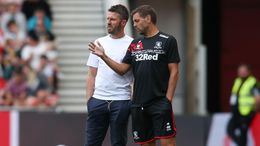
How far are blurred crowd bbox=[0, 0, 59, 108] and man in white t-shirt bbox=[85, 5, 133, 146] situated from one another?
22.3ft

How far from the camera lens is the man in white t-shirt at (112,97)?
31.5ft

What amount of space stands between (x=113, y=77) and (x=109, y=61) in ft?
1.19

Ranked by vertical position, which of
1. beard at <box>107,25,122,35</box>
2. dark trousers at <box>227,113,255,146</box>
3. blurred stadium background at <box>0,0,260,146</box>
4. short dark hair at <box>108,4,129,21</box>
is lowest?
dark trousers at <box>227,113,255,146</box>

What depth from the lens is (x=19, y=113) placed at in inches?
601

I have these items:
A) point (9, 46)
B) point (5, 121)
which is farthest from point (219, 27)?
point (5, 121)

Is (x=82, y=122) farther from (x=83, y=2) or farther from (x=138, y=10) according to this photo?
(x=138, y=10)

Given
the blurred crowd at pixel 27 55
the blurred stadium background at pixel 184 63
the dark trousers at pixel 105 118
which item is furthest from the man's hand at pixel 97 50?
the blurred crowd at pixel 27 55

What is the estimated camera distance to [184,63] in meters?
20.6

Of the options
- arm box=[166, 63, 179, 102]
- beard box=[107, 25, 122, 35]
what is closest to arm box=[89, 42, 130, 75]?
beard box=[107, 25, 122, 35]

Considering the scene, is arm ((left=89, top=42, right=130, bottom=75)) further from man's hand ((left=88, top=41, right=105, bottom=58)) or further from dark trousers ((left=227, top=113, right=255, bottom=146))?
dark trousers ((left=227, top=113, right=255, bottom=146))

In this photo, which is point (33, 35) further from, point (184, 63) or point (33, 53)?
point (184, 63)

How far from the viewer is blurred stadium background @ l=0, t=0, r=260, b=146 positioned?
15.3 metres

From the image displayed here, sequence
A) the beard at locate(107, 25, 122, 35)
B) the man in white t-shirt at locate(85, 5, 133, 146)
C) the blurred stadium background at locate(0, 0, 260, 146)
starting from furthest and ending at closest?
the blurred stadium background at locate(0, 0, 260, 146), the man in white t-shirt at locate(85, 5, 133, 146), the beard at locate(107, 25, 122, 35)

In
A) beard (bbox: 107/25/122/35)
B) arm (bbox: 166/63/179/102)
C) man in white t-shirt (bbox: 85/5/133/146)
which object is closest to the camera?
arm (bbox: 166/63/179/102)
